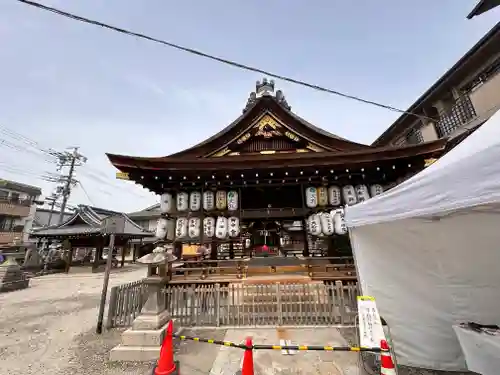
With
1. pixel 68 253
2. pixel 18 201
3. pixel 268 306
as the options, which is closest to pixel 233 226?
pixel 268 306

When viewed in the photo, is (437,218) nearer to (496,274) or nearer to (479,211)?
(479,211)

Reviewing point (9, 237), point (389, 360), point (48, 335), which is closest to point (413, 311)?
point (389, 360)

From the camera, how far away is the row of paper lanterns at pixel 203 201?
8.30 metres

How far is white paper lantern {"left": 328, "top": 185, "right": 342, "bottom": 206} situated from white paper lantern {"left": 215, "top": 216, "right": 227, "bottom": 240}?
394 centimetres

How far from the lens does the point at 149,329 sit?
191 inches

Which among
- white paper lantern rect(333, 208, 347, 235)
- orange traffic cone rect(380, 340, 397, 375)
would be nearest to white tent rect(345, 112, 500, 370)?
orange traffic cone rect(380, 340, 397, 375)

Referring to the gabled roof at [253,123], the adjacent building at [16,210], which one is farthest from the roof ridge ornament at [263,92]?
the adjacent building at [16,210]

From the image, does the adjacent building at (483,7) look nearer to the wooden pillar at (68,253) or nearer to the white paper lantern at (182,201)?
the white paper lantern at (182,201)

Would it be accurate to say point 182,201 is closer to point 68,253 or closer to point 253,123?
point 253,123

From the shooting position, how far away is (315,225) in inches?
315

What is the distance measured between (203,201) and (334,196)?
4.82 meters

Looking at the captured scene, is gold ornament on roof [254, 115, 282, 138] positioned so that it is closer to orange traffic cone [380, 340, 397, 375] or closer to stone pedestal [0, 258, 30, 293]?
orange traffic cone [380, 340, 397, 375]

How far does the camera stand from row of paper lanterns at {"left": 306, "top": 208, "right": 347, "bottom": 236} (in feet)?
25.3

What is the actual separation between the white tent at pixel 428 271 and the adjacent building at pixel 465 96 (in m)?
6.92
